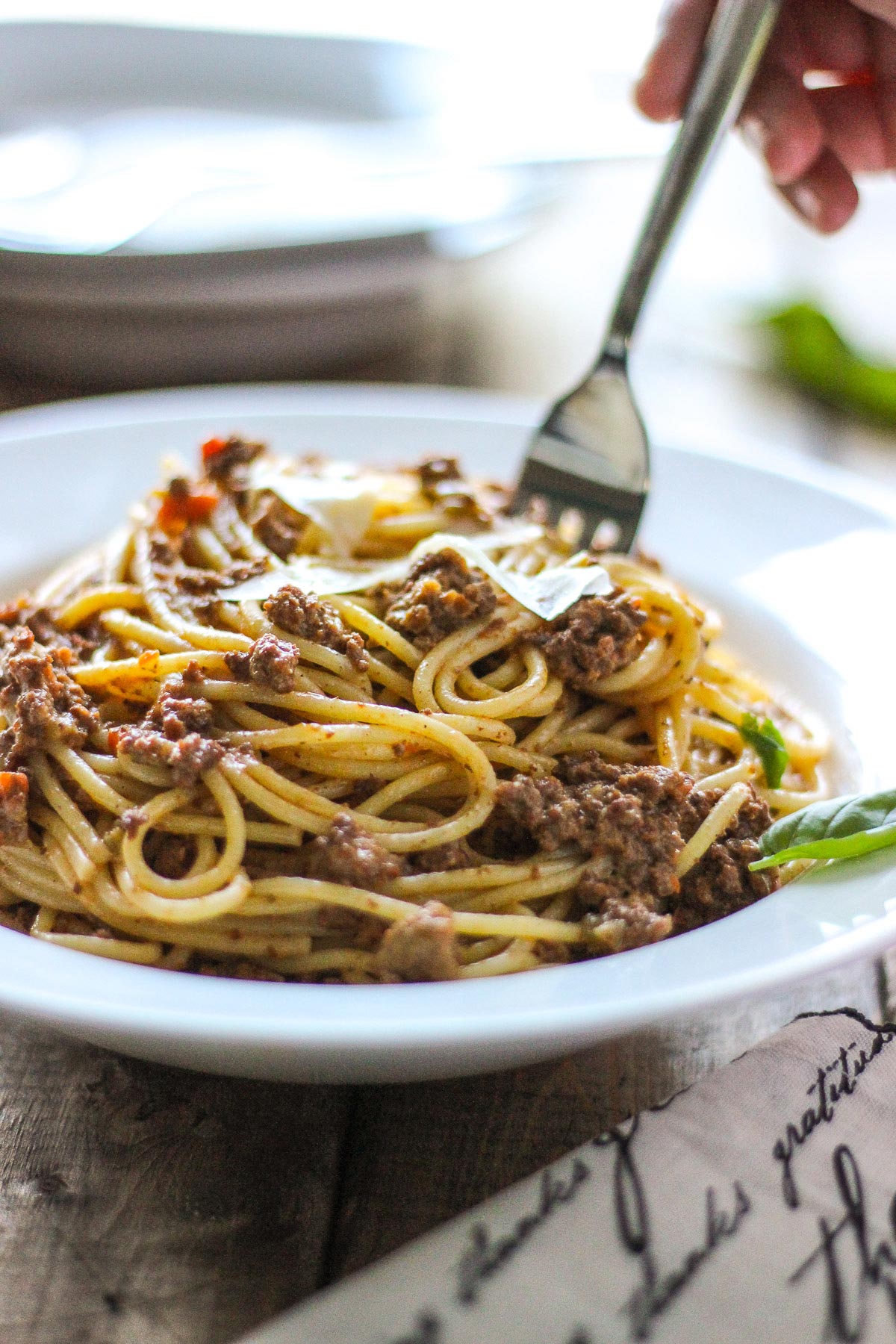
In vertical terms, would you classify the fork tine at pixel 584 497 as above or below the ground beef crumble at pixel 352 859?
above

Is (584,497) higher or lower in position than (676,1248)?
higher

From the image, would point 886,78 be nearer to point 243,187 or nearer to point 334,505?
point 334,505

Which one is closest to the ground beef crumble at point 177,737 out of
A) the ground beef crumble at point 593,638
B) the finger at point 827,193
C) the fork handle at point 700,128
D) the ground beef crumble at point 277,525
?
the ground beef crumble at point 277,525

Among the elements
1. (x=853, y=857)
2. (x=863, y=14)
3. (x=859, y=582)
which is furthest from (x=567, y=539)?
(x=863, y=14)

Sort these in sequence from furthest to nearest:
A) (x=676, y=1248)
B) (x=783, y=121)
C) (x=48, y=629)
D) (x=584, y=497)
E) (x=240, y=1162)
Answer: (x=783, y=121) → (x=584, y=497) → (x=48, y=629) → (x=240, y=1162) → (x=676, y=1248)

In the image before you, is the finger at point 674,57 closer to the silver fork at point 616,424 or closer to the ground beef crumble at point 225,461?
the silver fork at point 616,424

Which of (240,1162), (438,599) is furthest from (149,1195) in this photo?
(438,599)
